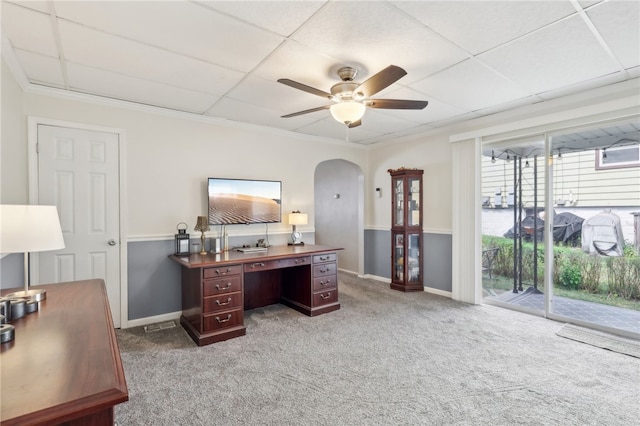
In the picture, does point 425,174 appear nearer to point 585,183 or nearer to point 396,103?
point 585,183

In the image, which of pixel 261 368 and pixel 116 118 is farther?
pixel 116 118

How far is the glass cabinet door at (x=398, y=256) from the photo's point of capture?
4961mm

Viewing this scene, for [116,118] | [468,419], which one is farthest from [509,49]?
[116,118]

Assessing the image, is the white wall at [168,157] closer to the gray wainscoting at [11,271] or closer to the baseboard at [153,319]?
the gray wainscoting at [11,271]

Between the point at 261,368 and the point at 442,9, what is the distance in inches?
113

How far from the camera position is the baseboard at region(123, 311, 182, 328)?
341cm

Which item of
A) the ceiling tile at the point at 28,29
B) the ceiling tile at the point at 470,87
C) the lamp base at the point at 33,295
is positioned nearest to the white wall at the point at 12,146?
the ceiling tile at the point at 28,29

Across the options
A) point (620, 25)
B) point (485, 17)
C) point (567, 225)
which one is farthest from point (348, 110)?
point (567, 225)

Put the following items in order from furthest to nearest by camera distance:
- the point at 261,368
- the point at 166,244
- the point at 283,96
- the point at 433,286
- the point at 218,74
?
the point at 433,286 < the point at 166,244 < the point at 283,96 < the point at 218,74 < the point at 261,368

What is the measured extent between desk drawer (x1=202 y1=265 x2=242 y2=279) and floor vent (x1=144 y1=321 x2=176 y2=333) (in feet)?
3.11

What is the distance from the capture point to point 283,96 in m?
3.18

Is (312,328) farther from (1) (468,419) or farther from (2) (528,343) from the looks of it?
(2) (528,343)

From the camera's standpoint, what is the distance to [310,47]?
88.0 inches

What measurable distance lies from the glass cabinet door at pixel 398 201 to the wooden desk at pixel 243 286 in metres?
1.57
